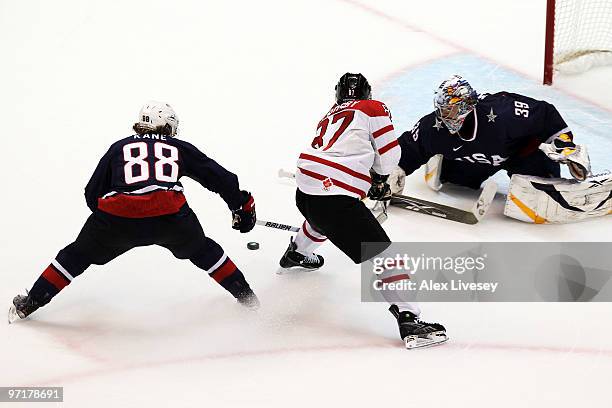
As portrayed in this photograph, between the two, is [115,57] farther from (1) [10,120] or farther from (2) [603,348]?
(2) [603,348]

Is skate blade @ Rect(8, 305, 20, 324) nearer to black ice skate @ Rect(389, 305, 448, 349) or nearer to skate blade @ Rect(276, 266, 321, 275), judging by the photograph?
skate blade @ Rect(276, 266, 321, 275)

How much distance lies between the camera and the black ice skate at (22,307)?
341 centimetres

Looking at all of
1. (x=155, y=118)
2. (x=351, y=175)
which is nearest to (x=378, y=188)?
(x=351, y=175)

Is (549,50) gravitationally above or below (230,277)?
above

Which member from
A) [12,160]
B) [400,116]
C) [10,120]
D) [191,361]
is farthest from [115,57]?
[191,361]

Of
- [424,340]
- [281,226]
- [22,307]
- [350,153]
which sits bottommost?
[424,340]

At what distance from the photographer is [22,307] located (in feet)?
11.2

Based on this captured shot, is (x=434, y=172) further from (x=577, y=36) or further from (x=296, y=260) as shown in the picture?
(x=577, y=36)

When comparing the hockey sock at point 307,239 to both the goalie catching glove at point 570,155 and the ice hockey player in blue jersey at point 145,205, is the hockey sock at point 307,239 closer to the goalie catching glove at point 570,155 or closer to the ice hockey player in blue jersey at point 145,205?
the ice hockey player in blue jersey at point 145,205

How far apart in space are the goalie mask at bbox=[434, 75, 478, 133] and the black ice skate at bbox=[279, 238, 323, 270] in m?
0.75

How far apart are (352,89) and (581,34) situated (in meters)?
2.36

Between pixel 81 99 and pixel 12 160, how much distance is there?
0.74 meters

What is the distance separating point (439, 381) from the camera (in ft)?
10.3

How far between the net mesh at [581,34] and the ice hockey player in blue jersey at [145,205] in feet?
8.68
